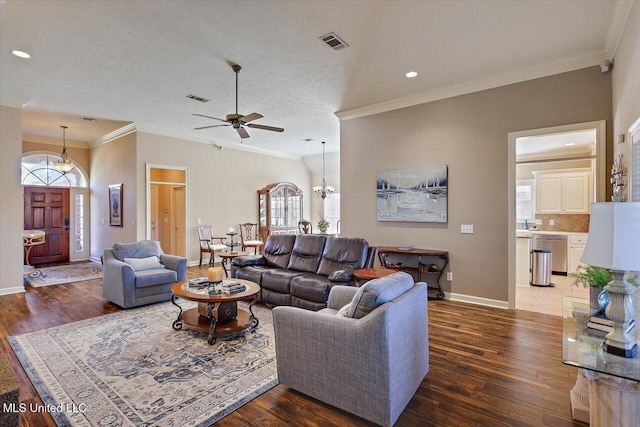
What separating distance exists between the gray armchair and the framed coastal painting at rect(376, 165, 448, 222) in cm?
340

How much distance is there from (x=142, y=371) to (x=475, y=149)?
475cm

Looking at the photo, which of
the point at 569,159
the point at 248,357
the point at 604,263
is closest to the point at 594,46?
the point at 604,263

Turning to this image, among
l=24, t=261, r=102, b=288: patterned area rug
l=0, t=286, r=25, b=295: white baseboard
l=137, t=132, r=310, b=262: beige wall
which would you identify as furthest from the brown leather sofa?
l=24, t=261, r=102, b=288: patterned area rug

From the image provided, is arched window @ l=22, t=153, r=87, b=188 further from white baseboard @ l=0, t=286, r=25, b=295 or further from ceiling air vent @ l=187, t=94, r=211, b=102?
ceiling air vent @ l=187, t=94, r=211, b=102

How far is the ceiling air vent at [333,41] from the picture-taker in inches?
133

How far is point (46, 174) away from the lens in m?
8.06

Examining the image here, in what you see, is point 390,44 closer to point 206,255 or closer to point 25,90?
point 25,90

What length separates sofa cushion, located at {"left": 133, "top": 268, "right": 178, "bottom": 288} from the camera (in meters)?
4.41

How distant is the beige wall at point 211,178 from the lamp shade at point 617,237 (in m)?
7.33

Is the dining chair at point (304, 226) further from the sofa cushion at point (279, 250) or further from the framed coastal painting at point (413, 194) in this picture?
the framed coastal painting at point (413, 194)

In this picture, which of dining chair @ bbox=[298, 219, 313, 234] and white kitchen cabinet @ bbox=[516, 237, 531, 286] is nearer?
white kitchen cabinet @ bbox=[516, 237, 531, 286]

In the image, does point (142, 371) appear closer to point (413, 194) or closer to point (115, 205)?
point (413, 194)

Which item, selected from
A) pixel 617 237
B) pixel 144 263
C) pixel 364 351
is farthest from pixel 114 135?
pixel 617 237

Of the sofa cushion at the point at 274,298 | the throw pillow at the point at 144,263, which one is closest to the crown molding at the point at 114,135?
the throw pillow at the point at 144,263
